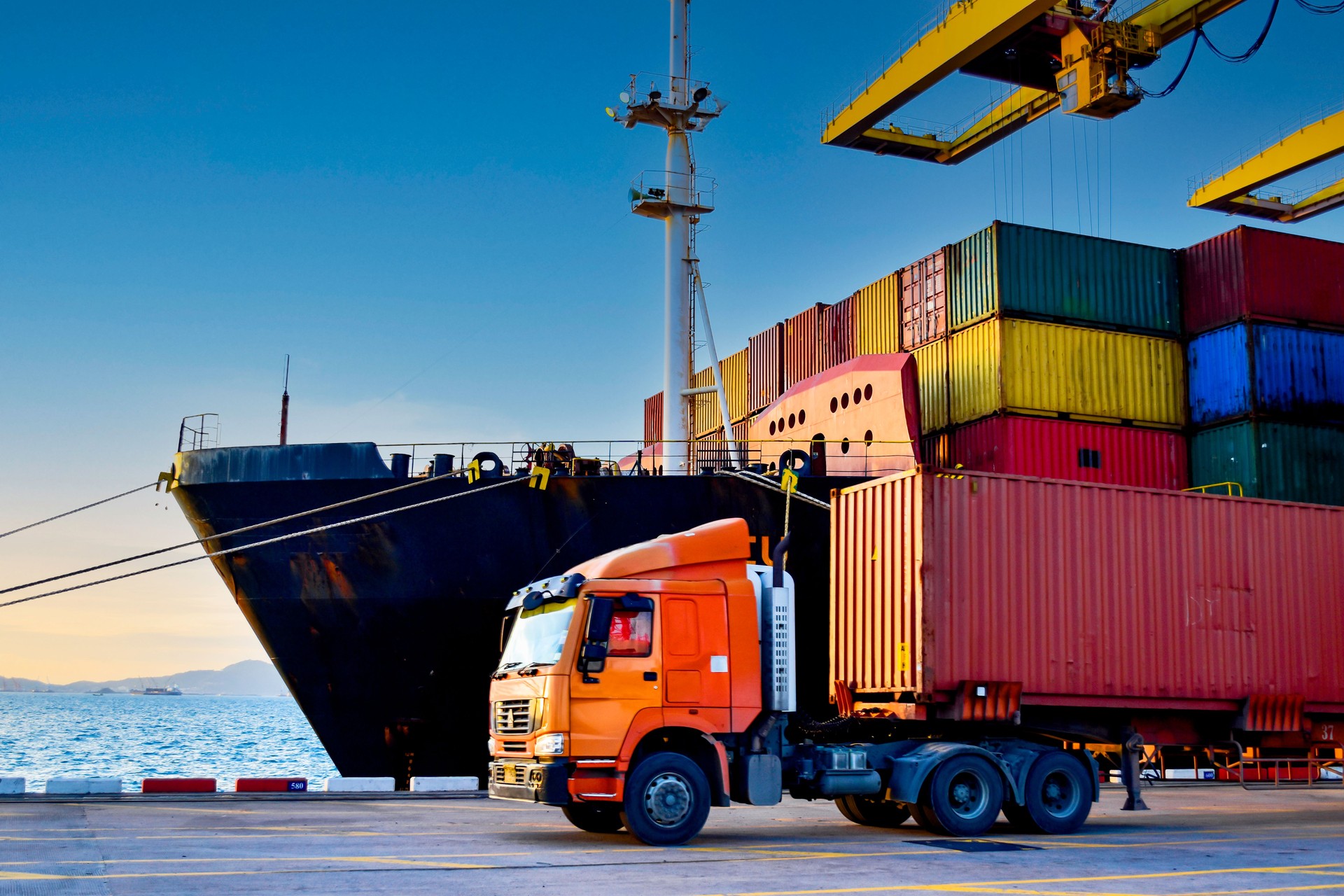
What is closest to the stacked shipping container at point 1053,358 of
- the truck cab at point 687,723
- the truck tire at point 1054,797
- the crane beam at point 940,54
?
the crane beam at point 940,54

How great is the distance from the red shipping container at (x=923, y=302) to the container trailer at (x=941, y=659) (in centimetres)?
990

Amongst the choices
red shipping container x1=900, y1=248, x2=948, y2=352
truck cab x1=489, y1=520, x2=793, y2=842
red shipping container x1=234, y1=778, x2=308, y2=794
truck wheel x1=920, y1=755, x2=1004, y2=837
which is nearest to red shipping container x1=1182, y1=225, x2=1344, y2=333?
red shipping container x1=900, y1=248, x2=948, y2=352

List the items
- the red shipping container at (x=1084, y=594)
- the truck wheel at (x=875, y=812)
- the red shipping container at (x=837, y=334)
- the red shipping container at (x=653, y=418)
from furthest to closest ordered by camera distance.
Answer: the red shipping container at (x=653, y=418)
the red shipping container at (x=837, y=334)
the truck wheel at (x=875, y=812)
the red shipping container at (x=1084, y=594)

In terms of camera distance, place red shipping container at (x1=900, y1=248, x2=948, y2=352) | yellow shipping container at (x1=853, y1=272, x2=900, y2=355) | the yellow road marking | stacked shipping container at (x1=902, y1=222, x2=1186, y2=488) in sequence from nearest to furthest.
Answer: the yellow road marking, stacked shipping container at (x1=902, y1=222, x2=1186, y2=488), red shipping container at (x1=900, y1=248, x2=948, y2=352), yellow shipping container at (x1=853, y1=272, x2=900, y2=355)

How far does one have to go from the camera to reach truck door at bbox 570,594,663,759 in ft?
36.6

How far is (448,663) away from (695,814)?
9816 millimetres

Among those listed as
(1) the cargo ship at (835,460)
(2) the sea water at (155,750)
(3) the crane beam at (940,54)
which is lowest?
(2) the sea water at (155,750)

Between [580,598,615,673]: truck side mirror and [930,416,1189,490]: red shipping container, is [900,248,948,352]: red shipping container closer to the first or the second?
[930,416,1189,490]: red shipping container

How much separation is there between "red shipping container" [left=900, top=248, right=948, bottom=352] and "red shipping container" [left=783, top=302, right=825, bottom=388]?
9.31 ft

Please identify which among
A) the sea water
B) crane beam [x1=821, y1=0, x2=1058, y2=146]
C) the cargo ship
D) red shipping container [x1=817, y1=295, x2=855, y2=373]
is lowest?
the sea water

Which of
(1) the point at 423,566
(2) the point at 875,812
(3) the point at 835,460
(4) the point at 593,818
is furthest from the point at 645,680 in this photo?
(3) the point at 835,460

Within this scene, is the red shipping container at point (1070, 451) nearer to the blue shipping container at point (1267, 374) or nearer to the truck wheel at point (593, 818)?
the blue shipping container at point (1267, 374)

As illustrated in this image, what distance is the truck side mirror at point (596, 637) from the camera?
1118 centimetres

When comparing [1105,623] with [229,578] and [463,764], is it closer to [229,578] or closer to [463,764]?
[463,764]
